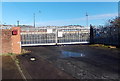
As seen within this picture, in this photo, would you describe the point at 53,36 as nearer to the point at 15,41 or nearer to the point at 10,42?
the point at 15,41

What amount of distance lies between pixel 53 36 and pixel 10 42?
13.5m

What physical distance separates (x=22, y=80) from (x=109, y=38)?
826 inches

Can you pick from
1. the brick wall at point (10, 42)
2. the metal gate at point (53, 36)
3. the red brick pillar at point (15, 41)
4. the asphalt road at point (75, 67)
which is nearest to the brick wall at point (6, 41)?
the brick wall at point (10, 42)

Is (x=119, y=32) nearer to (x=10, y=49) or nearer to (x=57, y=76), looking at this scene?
(x=10, y=49)

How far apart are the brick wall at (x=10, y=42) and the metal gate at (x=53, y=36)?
10417 millimetres

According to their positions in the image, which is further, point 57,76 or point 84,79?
point 57,76

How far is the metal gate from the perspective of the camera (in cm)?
2973

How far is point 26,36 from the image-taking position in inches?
1172

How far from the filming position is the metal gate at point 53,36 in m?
29.7

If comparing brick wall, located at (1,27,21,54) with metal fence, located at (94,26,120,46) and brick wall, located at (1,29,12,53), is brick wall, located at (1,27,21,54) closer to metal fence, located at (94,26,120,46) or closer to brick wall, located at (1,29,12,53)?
brick wall, located at (1,29,12,53)

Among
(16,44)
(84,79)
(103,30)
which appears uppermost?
(103,30)

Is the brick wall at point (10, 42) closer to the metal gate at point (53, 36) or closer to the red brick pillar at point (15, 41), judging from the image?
the red brick pillar at point (15, 41)

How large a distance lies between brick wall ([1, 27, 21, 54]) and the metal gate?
410 inches

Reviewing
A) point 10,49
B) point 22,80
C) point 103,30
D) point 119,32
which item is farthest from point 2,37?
point 103,30
